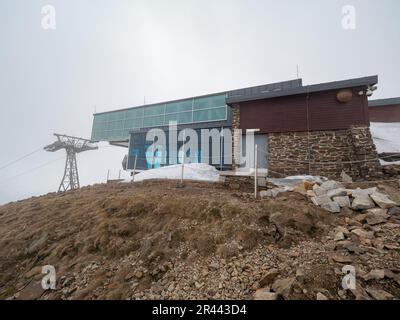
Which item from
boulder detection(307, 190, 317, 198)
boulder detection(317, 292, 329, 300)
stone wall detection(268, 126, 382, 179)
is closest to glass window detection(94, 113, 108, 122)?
stone wall detection(268, 126, 382, 179)

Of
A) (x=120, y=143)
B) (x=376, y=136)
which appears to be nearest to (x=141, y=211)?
(x=376, y=136)

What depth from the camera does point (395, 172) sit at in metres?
8.27

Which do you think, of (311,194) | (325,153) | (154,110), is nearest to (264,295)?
(311,194)

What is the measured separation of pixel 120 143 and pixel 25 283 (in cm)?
2454

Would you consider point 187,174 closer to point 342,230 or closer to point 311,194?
point 311,194

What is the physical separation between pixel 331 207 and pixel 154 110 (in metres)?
22.7

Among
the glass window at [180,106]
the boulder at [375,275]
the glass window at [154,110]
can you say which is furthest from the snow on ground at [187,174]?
the glass window at [154,110]

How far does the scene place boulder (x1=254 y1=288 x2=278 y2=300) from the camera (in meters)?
2.60

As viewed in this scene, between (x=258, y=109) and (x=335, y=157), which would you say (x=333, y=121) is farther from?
(x=258, y=109)

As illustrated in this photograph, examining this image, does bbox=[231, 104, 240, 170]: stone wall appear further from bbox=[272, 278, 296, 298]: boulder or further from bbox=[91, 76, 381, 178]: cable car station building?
bbox=[272, 278, 296, 298]: boulder

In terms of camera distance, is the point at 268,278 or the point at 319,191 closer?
the point at 268,278

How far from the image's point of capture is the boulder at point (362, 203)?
4.64m

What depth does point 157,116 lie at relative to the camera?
77.1 feet
